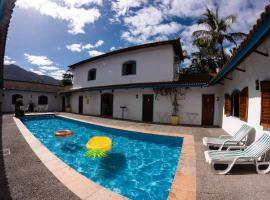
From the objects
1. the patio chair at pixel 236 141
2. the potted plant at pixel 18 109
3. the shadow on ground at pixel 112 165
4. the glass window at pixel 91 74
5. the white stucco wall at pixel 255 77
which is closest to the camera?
the white stucco wall at pixel 255 77

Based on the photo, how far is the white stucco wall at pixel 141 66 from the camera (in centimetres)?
1290

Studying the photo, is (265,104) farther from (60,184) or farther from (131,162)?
(60,184)

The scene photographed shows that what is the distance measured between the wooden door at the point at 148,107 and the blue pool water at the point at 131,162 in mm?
4301

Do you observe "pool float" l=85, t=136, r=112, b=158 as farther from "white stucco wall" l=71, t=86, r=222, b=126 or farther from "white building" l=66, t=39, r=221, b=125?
"white stucco wall" l=71, t=86, r=222, b=126

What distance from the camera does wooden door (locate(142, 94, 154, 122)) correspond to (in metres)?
13.5

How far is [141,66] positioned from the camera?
46.3 ft

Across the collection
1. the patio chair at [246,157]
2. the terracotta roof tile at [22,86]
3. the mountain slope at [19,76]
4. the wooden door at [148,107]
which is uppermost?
the mountain slope at [19,76]

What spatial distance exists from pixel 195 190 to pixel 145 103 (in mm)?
10774

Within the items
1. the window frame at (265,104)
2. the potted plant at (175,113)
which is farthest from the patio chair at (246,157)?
the potted plant at (175,113)

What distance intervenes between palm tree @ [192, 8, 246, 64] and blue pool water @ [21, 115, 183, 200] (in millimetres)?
15234

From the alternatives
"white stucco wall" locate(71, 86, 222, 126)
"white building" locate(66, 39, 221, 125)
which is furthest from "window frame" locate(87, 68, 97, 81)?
"white stucco wall" locate(71, 86, 222, 126)

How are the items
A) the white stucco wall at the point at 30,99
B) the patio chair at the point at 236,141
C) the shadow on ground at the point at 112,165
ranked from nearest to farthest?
the shadow on ground at the point at 112,165
the patio chair at the point at 236,141
the white stucco wall at the point at 30,99

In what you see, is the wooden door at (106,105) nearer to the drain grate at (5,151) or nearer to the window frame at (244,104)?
the drain grate at (5,151)

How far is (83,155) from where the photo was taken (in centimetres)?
671
